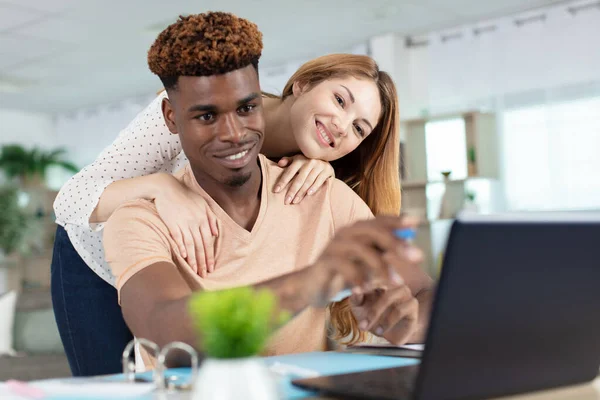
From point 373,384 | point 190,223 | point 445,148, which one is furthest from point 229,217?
point 445,148

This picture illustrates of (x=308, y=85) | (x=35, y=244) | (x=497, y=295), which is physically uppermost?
(x=308, y=85)

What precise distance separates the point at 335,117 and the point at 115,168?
22.6 inches

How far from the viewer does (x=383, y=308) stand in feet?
3.82

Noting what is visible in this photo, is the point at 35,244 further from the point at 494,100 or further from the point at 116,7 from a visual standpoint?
the point at 494,100

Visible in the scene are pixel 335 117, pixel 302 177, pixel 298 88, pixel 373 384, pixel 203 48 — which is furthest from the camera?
pixel 298 88

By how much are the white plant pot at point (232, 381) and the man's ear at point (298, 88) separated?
1.41 metres

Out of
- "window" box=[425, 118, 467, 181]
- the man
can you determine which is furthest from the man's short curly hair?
"window" box=[425, 118, 467, 181]

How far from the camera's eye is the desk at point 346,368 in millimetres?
820

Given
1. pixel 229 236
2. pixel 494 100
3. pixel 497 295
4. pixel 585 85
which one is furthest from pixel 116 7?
pixel 497 295

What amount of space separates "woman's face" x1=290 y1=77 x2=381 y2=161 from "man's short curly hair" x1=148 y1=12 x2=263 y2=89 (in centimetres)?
48

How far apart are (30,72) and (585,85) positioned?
554 cm

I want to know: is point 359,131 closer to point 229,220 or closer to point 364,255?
point 229,220

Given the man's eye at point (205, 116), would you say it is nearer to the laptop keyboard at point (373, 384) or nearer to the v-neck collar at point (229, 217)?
the v-neck collar at point (229, 217)

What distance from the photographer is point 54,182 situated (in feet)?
32.5
